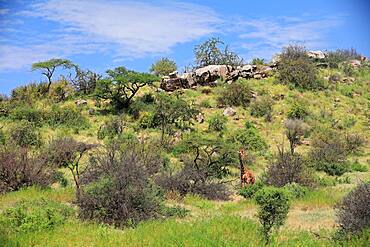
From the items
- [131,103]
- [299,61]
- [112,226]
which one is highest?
[299,61]

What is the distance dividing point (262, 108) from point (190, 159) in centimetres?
1332

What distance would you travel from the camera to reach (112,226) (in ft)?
33.3

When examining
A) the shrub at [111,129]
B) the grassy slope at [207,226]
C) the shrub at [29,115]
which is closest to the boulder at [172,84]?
the shrub at [111,129]

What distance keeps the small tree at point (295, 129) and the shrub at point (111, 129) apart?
9.08 metres

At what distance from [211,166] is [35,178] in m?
6.40

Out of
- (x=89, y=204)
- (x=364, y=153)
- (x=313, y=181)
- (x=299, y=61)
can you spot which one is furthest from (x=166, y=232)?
(x=299, y=61)

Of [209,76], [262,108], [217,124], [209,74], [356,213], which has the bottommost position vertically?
[356,213]

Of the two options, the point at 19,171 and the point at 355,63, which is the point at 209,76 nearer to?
the point at 355,63

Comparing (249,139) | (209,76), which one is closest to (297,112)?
(249,139)

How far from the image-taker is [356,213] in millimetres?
8797

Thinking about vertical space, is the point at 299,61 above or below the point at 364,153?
above

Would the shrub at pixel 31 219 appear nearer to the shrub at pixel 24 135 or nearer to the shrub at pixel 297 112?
the shrub at pixel 24 135

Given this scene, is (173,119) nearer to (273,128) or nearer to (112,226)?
(273,128)

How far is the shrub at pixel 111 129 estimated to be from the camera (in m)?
25.7
